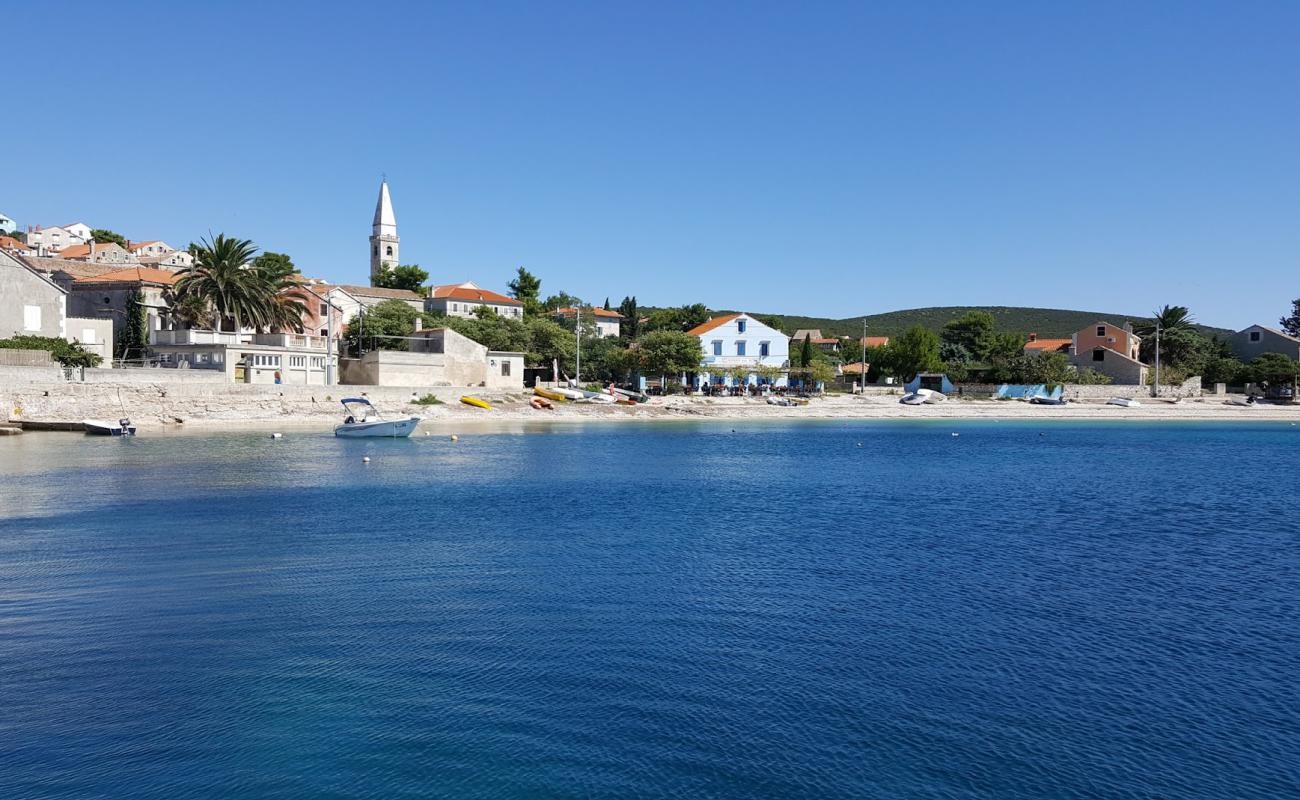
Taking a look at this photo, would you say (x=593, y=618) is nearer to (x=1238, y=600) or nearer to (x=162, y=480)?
(x=1238, y=600)

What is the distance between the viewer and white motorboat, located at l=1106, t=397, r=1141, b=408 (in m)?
83.0

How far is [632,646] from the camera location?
12492mm

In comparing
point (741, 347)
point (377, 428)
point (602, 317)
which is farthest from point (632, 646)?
point (602, 317)

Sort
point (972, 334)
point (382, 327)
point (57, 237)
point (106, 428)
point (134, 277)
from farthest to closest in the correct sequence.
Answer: point (57, 237) → point (972, 334) → point (382, 327) → point (134, 277) → point (106, 428)

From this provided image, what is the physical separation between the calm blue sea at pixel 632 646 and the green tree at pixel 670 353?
2066 inches

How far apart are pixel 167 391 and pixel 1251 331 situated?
109 m

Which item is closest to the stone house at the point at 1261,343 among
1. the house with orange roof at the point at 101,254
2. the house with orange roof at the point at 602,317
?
the house with orange roof at the point at 602,317

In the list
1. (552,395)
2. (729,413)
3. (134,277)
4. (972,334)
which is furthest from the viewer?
(972,334)

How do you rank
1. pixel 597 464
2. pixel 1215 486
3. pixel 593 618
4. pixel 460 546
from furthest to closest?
pixel 597 464 < pixel 1215 486 < pixel 460 546 < pixel 593 618

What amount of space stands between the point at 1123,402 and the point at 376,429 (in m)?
70.6

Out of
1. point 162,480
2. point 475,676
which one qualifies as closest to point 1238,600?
point 475,676

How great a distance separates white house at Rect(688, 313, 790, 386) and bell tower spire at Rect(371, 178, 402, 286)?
48.6m

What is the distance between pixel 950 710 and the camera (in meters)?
10.3

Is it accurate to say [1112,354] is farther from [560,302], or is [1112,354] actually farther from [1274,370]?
[560,302]
